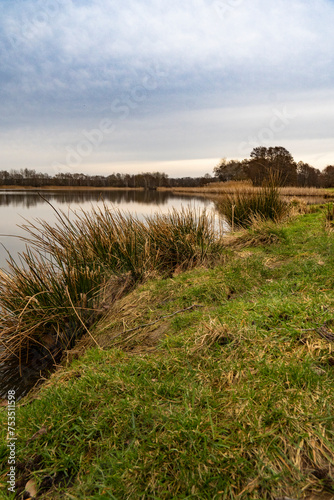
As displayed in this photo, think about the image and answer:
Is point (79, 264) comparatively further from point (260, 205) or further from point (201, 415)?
point (260, 205)

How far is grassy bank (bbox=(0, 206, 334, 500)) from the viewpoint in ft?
4.63

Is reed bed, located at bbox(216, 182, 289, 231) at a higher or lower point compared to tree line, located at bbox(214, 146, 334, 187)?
lower

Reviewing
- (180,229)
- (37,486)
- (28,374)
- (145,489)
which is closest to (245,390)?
(145,489)

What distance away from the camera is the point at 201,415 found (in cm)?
167

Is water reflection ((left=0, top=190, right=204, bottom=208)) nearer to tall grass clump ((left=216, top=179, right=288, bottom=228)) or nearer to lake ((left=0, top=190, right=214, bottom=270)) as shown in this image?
lake ((left=0, top=190, right=214, bottom=270))

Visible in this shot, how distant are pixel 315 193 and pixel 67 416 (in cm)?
2877

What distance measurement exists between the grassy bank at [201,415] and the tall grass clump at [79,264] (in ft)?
3.58

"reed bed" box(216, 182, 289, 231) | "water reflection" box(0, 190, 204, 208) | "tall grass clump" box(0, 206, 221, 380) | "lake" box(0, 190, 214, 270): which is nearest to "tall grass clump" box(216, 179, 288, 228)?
"reed bed" box(216, 182, 289, 231)

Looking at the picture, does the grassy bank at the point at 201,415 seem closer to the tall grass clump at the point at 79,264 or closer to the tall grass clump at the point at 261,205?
the tall grass clump at the point at 79,264

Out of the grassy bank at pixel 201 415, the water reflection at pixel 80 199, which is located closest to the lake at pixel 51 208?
the water reflection at pixel 80 199

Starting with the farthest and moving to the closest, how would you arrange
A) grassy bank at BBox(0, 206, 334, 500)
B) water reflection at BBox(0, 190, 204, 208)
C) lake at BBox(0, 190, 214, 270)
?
water reflection at BBox(0, 190, 204, 208) → lake at BBox(0, 190, 214, 270) → grassy bank at BBox(0, 206, 334, 500)

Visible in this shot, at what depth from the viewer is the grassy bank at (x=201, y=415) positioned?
1.41 metres

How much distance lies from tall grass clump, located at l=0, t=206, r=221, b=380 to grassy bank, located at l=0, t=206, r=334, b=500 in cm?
109

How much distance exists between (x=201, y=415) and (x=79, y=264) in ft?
10.5
